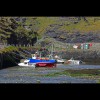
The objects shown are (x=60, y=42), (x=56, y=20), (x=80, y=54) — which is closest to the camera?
(x=80, y=54)

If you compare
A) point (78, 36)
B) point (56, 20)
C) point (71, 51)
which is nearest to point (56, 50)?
point (71, 51)

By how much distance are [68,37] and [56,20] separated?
24826 mm
